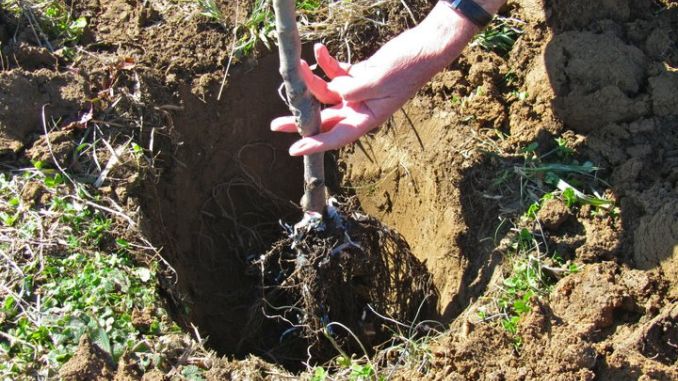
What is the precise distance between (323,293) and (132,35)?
4.09 feet

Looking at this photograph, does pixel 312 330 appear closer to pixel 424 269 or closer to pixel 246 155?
pixel 424 269

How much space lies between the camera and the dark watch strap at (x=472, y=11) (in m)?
2.46

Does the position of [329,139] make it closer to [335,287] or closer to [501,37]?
[335,287]

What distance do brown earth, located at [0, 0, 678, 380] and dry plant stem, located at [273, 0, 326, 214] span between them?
0.17m

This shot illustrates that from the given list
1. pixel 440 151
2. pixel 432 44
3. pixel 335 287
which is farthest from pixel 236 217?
pixel 432 44

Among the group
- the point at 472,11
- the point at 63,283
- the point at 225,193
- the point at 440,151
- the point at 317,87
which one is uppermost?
the point at 472,11

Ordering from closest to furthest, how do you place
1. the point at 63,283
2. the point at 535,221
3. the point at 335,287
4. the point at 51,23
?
the point at 63,283, the point at 535,221, the point at 335,287, the point at 51,23

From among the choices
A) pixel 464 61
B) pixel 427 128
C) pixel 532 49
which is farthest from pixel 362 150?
pixel 532 49

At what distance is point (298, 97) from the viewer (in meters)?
2.39

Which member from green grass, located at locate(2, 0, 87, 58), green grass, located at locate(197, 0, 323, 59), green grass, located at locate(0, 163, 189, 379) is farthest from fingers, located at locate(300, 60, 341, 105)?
green grass, located at locate(2, 0, 87, 58)

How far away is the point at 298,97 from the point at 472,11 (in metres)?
0.61

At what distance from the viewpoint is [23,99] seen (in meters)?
2.78

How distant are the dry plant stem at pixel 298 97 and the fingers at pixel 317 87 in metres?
0.03

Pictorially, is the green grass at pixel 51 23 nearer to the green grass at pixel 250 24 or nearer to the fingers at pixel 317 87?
the green grass at pixel 250 24
